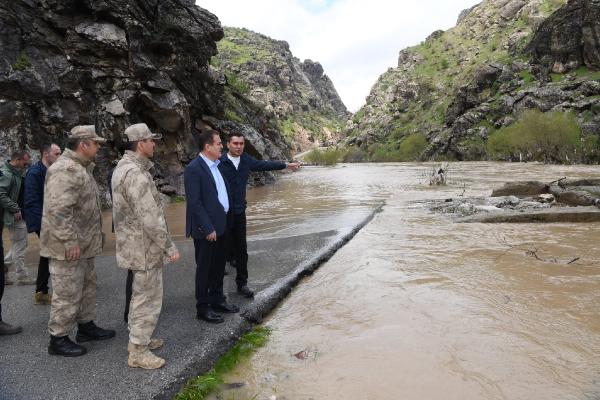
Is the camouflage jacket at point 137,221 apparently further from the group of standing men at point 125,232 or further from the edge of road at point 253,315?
the edge of road at point 253,315

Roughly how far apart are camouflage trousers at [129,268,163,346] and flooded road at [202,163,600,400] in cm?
90

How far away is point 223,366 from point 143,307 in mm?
982

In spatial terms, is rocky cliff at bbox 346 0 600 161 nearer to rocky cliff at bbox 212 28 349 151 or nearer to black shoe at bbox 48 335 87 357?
rocky cliff at bbox 212 28 349 151

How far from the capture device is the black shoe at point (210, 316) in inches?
184

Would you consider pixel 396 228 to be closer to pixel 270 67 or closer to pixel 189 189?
pixel 189 189

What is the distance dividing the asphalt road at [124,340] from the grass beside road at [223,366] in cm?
7

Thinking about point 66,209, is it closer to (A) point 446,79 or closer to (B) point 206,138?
(B) point 206,138

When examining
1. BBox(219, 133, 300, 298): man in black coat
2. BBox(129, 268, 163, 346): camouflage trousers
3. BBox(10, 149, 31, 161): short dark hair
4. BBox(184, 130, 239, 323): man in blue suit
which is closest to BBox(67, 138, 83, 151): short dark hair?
BBox(184, 130, 239, 323): man in blue suit

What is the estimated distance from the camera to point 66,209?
3.88 metres

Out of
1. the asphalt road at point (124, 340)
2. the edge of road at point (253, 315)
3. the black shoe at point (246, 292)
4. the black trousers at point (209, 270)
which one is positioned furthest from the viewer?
the black shoe at point (246, 292)

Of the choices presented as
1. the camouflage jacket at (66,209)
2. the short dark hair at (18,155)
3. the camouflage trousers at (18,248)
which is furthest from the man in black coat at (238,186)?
the camouflage trousers at (18,248)

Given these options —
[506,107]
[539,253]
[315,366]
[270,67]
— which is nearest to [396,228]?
[539,253]

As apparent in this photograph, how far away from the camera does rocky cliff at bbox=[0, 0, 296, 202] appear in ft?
53.7

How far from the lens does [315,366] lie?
13.1ft
